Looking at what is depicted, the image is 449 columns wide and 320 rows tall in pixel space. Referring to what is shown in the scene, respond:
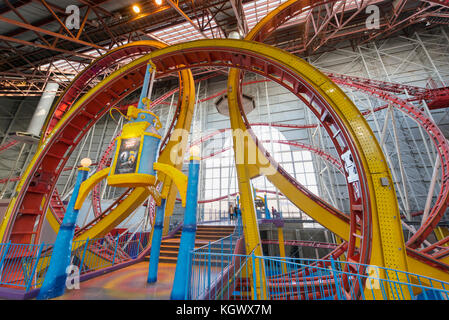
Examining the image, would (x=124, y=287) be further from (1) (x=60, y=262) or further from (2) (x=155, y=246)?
(1) (x=60, y=262)

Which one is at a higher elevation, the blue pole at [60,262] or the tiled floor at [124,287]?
the blue pole at [60,262]

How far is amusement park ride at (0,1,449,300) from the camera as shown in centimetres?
296

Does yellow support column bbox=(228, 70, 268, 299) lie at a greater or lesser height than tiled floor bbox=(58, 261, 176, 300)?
greater

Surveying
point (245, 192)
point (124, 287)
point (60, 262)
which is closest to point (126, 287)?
point (124, 287)

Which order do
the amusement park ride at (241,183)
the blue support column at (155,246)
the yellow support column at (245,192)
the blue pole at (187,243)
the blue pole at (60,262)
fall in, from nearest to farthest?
the blue pole at (187,243) < the amusement park ride at (241,183) < the blue pole at (60,262) < the blue support column at (155,246) < the yellow support column at (245,192)

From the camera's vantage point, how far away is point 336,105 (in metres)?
3.66

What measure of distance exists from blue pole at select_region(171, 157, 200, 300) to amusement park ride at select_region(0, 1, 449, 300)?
0.06 ft

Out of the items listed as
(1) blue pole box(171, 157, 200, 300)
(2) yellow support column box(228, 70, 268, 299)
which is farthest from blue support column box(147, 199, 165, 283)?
(2) yellow support column box(228, 70, 268, 299)

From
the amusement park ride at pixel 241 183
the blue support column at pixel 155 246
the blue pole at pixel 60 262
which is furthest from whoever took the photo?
the blue support column at pixel 155 246

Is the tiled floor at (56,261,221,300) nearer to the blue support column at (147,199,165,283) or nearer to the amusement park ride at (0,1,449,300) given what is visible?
the blue support column at (147,199,165,283)

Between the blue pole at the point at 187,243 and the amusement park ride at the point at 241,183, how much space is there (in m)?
0.02

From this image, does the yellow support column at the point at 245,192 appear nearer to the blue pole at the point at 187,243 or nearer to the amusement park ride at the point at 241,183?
the amusement park ride at the point at 241,183

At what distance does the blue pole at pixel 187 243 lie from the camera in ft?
9.30

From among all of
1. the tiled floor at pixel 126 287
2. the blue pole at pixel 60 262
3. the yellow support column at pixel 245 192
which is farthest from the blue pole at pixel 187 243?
the yellow support column at pixel 245 192
